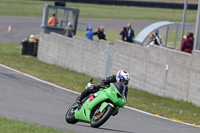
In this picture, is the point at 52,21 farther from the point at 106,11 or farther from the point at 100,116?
the point at 106,11

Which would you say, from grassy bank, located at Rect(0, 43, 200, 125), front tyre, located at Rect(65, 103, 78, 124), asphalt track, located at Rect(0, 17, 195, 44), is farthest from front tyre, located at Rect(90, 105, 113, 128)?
asphalt track, located at Rect(0, 17, 195, 44)

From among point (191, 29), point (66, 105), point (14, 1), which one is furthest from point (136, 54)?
point (14, 1)

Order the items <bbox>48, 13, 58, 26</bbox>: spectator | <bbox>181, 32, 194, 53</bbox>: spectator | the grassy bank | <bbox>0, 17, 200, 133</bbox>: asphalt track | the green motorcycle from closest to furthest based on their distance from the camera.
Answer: the green motorcycle, <bbox>0, 17, 200, 133</bbox>: asphalt track, the grassy bank, <bbox>181, 32, 194, 53</bbox>: spectator, <bbox>48, 13, 58, 26</bbox>: spectator

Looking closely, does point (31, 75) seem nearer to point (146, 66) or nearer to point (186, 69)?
point (146, 66)

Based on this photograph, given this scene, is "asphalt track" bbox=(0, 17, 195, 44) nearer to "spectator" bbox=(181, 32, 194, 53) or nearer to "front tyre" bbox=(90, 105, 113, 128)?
"spectator" bbox=(181, 32, 194, 53)

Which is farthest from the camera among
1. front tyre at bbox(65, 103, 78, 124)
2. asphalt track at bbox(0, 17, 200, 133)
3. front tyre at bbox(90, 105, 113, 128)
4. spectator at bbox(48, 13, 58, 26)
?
spectator at bbox(48, 13, 58, 26)

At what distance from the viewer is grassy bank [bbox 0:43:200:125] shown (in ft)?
49.3

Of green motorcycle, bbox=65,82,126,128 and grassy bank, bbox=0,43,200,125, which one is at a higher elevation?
green motorcycle, bbox=65,82,126,128

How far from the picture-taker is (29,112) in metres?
11.5

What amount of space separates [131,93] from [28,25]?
2407cm

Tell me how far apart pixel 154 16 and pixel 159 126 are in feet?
130

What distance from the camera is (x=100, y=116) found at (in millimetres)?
9547

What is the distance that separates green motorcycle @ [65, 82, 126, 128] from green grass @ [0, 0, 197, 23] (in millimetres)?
37010

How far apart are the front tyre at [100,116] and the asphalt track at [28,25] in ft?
82.8
